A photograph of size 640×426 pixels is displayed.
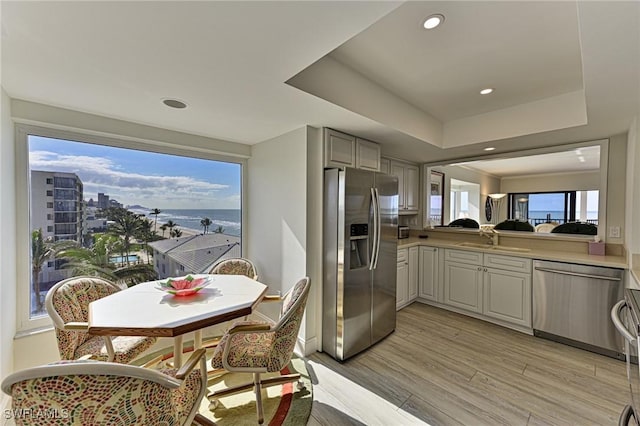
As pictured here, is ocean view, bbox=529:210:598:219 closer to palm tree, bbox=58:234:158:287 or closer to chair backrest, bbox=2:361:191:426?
chair backrest, bbox=2:361:191:426

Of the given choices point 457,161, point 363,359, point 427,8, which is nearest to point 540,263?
point 457,161

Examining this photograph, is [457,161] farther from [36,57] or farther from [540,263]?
[36,57]

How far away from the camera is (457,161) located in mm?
4035

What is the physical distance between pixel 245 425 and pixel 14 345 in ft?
6.34

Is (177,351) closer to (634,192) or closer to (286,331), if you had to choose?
(286,331)

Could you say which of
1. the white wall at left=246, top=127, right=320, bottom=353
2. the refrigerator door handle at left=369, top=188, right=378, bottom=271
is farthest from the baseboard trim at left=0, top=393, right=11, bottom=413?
the refrigerator door handle at left=369, top=188, right=378, bottom=271

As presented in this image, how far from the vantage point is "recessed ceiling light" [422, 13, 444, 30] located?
151 centimetres

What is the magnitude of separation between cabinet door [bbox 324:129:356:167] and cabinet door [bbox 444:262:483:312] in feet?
7.15

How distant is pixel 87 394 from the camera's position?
910 mm

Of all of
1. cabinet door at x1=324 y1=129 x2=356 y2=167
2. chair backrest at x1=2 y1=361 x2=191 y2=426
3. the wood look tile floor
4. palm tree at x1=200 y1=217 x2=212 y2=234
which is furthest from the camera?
palm tree at x1=200 y1=217 x2=212 y2=234

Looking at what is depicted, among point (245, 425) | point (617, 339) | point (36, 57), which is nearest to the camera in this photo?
point (36, 57)

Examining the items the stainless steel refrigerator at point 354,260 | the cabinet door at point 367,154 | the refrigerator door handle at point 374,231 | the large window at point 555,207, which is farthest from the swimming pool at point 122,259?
the large window at point 555,207

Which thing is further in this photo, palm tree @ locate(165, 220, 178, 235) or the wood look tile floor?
palm tree @ locate(165, 220, 178, 235)

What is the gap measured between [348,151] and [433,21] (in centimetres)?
140
